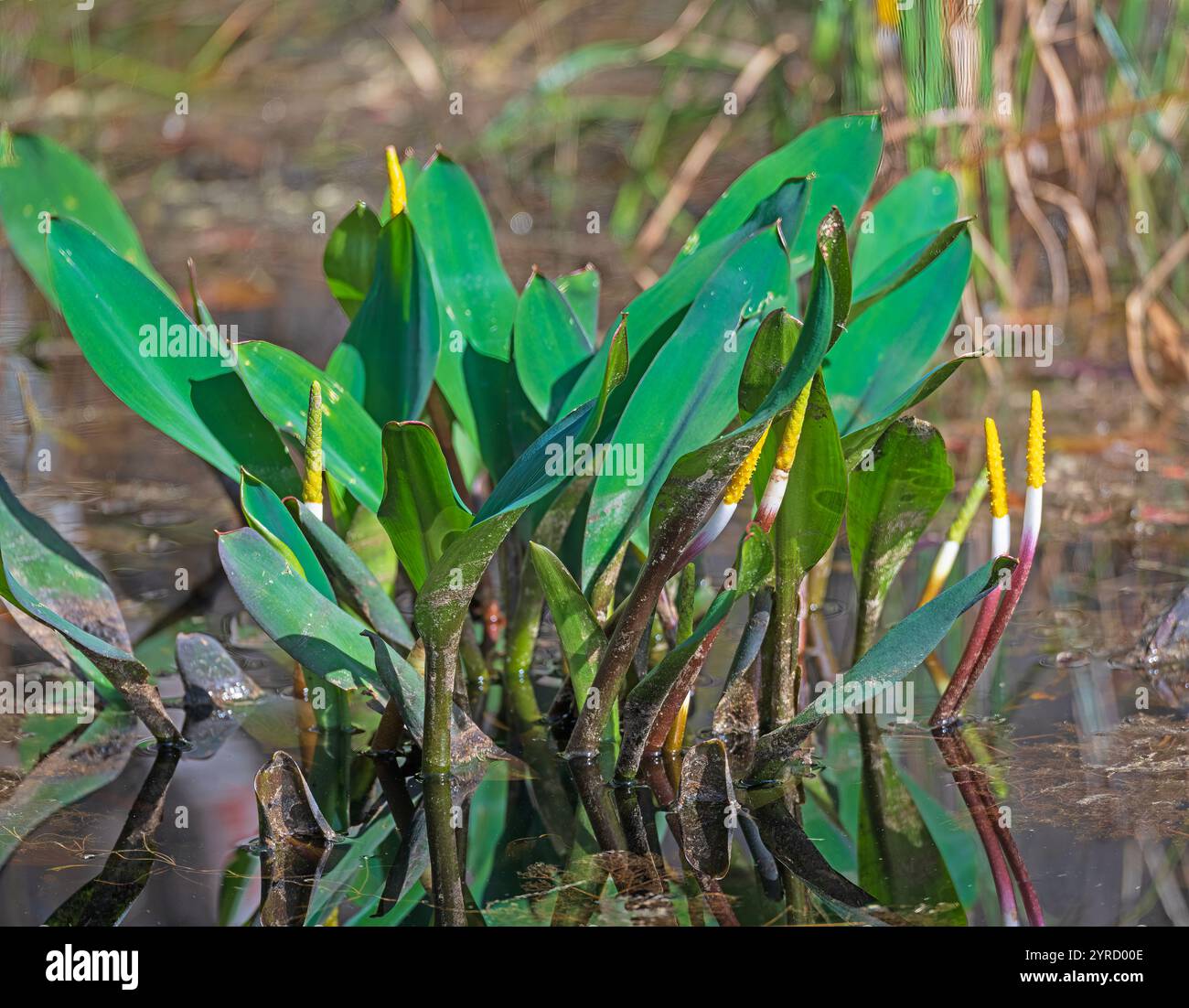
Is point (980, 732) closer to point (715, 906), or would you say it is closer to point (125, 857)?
point (715, 906)

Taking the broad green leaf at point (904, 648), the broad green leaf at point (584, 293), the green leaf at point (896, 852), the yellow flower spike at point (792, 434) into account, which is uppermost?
the broad green leaf at point (584, 293)

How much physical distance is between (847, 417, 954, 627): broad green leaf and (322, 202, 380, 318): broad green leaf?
2.45 ft

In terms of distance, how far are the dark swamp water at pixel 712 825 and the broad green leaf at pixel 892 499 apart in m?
0.19

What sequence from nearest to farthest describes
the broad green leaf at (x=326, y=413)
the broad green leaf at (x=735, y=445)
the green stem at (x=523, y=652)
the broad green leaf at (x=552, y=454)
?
the broad green leaf at (x=735, y=445) → the broad green leaf at (x=552, y=454) → the broad green leaf at (x=326, y=413) → the green stem at (x=523, y=652)

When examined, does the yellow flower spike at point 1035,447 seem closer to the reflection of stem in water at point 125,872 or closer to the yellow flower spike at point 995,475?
the yellow flower spike at point 995,475

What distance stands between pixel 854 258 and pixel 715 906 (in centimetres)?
110

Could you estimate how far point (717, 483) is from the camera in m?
1.48

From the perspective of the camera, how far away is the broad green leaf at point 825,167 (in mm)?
2000

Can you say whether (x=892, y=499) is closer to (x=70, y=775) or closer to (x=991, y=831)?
(x=991, y=831)

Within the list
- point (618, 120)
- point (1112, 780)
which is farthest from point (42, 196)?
point (618, 120)

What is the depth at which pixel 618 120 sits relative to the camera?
5.35 m

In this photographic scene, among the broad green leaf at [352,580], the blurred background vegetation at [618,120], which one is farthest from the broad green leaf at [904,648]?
the blurred background vegetation at [618,120]
